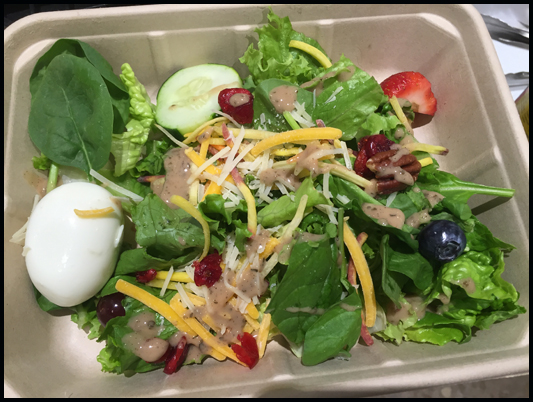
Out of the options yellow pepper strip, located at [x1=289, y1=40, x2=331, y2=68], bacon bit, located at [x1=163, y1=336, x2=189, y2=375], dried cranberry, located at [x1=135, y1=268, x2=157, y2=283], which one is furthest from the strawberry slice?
bacon bit, located at [x1=163, y1=336, x2=189, y2=375]

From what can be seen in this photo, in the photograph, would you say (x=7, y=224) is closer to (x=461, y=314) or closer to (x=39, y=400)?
(x=39, y=400)

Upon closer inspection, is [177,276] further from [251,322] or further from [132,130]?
[132,130]

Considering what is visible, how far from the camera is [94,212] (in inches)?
54.5

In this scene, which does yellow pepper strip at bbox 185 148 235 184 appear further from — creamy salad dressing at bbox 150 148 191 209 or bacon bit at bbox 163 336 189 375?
bacon bit at bbox 163 336 189 375

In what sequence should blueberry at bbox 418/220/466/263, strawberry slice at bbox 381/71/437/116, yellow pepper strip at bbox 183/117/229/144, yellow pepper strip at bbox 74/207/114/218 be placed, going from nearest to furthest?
blueberry at bbox 418/220/466/263 → yellow pepper strip at bbox 74/207/114/218 → yellow pepper strip at bbox 183/117/229/144 → strawberry slice at bbox 381/71/437/116

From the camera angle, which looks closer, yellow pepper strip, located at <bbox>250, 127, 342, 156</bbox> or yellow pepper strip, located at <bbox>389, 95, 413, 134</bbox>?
yellow pepper strip, located at <bbox>250, 127, 342, 156</bbox>

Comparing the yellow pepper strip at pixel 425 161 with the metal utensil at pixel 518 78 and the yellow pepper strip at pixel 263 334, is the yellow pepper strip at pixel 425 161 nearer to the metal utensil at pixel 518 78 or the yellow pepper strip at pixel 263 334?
the yellow pepper strip at pixel 263 334

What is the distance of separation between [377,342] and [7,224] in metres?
1.66

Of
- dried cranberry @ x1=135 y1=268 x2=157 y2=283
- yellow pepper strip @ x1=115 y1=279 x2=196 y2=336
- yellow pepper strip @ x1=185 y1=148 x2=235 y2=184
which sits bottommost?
yellow pepper strip @ x1=115 y1=279 x2=196 y2=336

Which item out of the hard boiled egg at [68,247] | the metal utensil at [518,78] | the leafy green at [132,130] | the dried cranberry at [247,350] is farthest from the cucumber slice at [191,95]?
the metal utensil at [518,78]

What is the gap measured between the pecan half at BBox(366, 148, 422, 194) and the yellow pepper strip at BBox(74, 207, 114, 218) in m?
1.12

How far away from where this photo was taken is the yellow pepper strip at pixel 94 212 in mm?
1357

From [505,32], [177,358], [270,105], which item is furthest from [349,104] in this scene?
[505,32]

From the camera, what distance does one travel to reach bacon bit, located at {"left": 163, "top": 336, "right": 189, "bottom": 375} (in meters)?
1.35
